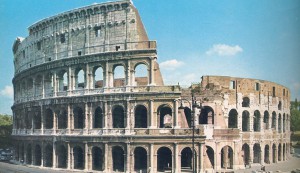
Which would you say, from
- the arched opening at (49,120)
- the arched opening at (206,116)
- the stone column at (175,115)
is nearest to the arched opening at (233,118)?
the arched opening at (206,116)

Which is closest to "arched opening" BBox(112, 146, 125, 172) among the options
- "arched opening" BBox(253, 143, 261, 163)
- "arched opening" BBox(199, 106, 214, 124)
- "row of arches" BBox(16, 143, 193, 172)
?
"row of arches" BBox(16, 143, 193, 172)

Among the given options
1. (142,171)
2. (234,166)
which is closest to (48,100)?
(142,171)

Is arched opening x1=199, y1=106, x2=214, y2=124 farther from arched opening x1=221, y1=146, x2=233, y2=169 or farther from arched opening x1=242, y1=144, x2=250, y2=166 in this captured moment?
arched opening x1=242, y1=144, x2=250, y2=166

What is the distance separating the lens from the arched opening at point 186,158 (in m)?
23.4

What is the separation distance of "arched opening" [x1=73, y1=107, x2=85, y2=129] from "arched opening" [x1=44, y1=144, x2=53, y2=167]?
134 inches

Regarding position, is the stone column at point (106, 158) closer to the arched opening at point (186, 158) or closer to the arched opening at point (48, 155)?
the arched opening at point (186, 158)

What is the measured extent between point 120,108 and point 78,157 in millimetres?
5539

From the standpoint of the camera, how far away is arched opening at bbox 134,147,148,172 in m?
23.5

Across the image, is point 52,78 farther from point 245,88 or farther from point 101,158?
point 245,88

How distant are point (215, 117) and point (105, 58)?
950cm

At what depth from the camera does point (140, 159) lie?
78.3ft

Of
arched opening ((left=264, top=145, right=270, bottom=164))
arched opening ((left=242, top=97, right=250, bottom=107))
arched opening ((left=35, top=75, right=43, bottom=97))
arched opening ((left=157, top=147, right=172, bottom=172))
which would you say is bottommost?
arched opening ((left=264, top=145, right=270, bottom=164))

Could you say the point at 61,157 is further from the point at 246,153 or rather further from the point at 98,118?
the point at 246,153

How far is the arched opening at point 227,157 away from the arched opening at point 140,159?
6.37m
